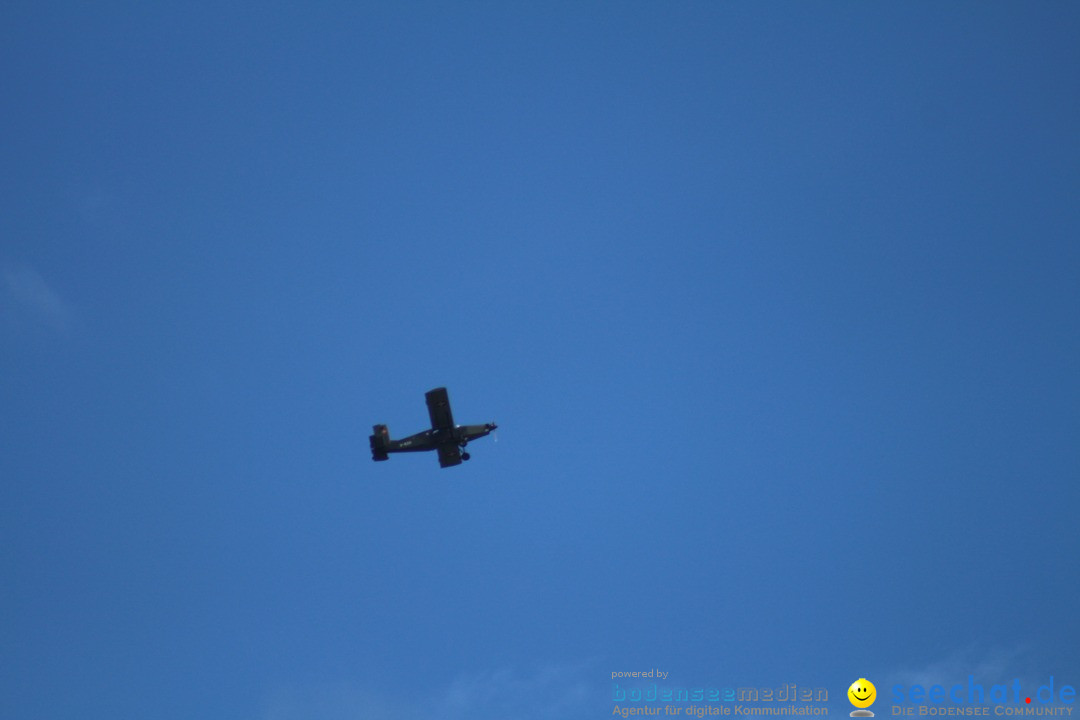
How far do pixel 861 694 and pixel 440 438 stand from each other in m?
27.0

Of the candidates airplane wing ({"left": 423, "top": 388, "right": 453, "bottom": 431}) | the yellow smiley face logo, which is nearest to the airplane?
airplane wing ({"left": 423, "top": 388, "right": 453, "bottom": 431})

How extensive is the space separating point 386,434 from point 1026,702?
3784 centimetres

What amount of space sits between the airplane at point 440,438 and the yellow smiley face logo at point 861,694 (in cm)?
2447

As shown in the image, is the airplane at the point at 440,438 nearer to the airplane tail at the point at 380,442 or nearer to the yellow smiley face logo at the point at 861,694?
the airplane tail at the point at 380,442

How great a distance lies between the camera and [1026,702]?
2313 inches

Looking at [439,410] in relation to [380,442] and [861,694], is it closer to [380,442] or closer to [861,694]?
[380,442]

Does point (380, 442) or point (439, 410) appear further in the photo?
point (380, 442)

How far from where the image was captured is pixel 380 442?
60.9m

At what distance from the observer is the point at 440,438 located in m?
59.8

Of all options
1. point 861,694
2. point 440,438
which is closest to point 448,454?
point 440,438

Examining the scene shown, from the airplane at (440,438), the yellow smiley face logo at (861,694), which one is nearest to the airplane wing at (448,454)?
the airplane at (440,438)

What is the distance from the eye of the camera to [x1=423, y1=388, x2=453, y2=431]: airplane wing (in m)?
58.8

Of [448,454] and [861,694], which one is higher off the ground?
[448,454]

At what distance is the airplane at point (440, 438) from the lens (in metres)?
59.2
